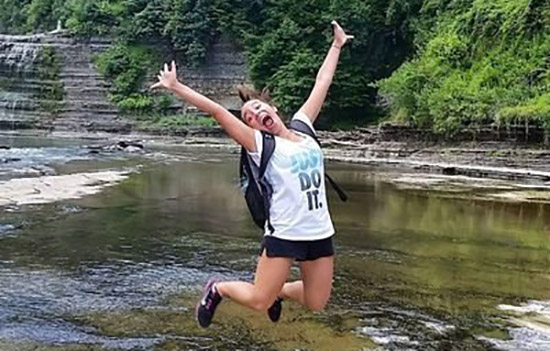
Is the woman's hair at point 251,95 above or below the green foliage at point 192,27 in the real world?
below

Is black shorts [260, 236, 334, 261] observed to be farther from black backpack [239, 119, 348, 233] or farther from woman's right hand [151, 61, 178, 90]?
woman's right hand [151, 61, 178, 90]

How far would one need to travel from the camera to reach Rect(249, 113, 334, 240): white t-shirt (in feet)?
15.0

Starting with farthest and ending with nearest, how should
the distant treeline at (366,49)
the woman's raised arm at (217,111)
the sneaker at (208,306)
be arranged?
the distant treeline at (366,49) < the sneaker at (208,306) < the woman's raised arm at (217,111)

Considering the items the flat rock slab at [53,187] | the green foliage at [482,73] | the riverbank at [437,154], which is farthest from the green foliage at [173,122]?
the flat rock slab at [53,187]

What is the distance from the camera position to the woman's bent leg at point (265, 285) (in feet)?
15.3

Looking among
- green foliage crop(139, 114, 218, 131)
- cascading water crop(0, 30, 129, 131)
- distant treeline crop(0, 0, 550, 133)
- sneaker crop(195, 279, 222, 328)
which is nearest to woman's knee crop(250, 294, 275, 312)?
sneaker crop(195, 279, 222, 328)

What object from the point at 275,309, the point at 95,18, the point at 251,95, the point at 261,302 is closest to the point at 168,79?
the point at 251,95

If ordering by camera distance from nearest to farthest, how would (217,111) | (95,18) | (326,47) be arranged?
(217,111) < (326,47) < (95,18)

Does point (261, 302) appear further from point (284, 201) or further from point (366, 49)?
point (366, 49)

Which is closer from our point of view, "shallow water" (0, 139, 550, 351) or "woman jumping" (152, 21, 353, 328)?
"woman jumping" (152, 21, 353, 328)

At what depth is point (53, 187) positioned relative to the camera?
64.4 ft

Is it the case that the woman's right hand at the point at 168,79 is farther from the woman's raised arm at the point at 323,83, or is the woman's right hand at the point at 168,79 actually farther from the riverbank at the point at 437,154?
the riverbank at the point at 437,154

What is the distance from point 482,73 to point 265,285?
31.8m

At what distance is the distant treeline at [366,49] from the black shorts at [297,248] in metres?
25.5
